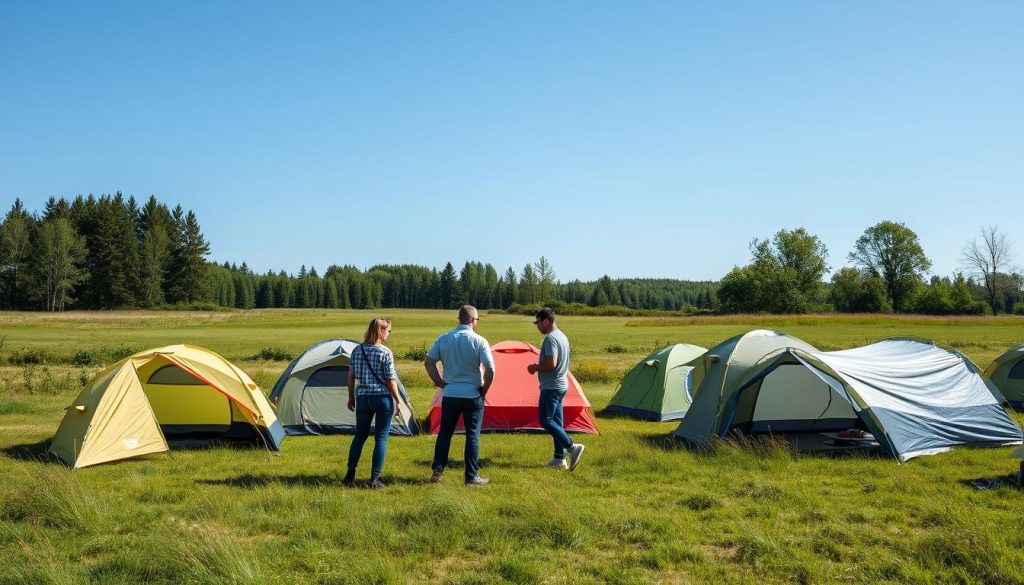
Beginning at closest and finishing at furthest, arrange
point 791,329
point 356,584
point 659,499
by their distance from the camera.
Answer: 1. point 356,584
2. point 659,499
3. point 791,329

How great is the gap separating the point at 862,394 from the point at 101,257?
273 feet

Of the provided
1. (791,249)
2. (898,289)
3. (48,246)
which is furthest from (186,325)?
(898,289)

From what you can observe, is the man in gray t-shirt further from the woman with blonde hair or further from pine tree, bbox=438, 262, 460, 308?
pine tree, bbox=438, 262, 460, 308

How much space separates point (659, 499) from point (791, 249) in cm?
8212

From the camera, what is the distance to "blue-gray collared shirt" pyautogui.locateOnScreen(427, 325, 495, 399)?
7.48 meters

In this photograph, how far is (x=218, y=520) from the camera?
237 inches

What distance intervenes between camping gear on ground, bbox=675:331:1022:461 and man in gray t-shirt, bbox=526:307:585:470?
2.40 m

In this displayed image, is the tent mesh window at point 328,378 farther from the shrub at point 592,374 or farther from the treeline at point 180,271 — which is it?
the treeline at point 180,271

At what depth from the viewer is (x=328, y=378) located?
11930mm

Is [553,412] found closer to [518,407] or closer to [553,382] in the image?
[553,382]

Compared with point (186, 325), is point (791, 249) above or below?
above

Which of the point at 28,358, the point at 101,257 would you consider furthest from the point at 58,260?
the point at 28,358

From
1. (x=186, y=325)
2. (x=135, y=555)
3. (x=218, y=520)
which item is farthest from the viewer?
(x=186, y=325)

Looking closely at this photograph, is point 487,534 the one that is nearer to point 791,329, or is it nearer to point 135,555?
point 135,555
